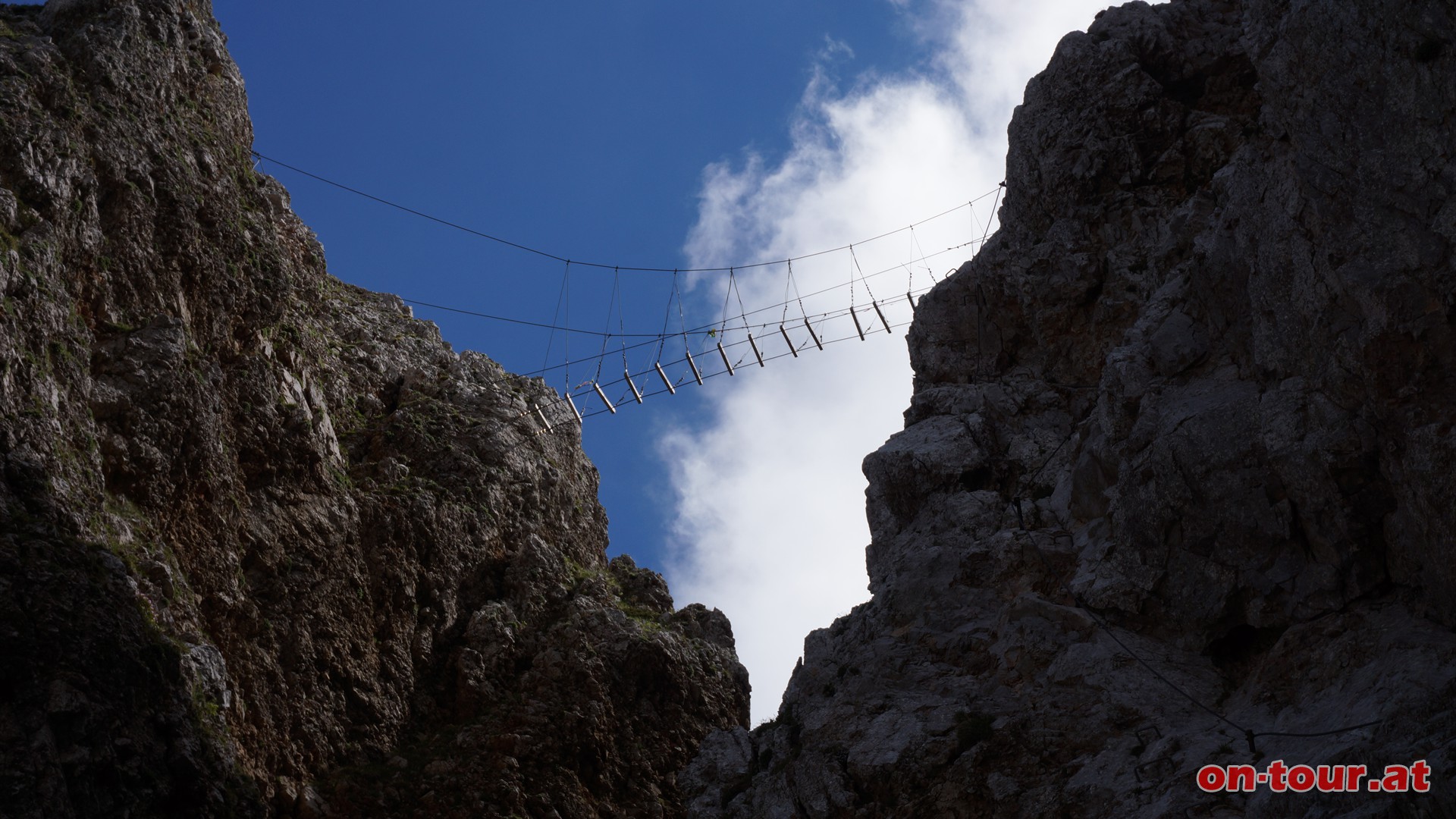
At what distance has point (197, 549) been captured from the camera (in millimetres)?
26953

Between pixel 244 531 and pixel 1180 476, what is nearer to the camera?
pixel 1180 476

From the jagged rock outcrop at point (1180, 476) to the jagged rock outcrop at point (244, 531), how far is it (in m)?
7.16

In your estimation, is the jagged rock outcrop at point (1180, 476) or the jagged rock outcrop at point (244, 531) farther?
the jagged rock outcrop at point (244, 531)

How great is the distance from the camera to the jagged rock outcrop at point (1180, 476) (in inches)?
719

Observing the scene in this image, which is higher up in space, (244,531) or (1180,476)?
(244,531)

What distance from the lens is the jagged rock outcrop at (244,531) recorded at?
2230 cm

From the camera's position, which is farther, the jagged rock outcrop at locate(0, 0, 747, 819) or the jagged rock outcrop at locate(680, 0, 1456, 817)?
the jagged rock outcrop at locate(0, 0, 747, 819)

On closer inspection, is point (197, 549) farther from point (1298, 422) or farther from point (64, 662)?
point (1298, 422)

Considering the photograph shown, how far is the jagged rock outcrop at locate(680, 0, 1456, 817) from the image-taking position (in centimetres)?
1827

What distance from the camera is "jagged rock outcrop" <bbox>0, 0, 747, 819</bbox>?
73.2ft

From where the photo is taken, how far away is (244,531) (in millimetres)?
28562

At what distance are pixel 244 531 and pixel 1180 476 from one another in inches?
796

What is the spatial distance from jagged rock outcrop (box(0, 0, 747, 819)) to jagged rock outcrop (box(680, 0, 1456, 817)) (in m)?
7.16

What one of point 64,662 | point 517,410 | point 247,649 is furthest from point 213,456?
point 517,410
